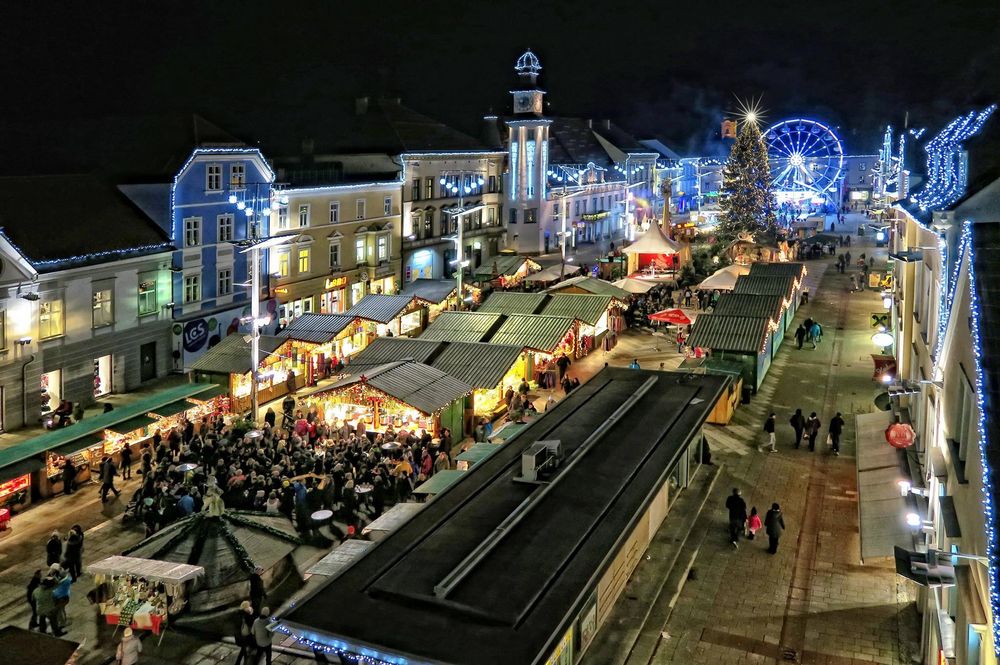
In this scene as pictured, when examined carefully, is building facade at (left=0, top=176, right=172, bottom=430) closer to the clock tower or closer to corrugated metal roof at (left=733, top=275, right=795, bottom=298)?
corrugated metal roof at (left=733, top=275, right=795, bottom=298)

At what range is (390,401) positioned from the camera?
25.7 m

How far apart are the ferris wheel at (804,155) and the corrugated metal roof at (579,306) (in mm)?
54268

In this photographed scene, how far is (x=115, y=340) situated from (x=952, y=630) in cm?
2744

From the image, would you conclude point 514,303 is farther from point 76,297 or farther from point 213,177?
point 76,297

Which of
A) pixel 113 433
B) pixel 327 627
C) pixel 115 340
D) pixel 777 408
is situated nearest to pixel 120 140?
pixel 115 340

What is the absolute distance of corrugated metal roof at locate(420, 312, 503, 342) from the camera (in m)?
33.4

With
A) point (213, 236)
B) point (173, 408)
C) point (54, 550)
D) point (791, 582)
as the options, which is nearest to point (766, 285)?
point (213, 236)

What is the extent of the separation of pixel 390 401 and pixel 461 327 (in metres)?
8.91

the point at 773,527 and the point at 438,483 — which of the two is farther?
the point at 438,483

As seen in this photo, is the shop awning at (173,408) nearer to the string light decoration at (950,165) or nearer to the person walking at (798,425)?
the person walking at (798,425)

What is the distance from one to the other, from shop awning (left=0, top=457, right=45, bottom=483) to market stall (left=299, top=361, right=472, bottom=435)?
284 inches

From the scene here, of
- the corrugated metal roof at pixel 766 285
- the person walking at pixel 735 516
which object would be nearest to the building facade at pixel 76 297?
the person walking at pixel 735 516

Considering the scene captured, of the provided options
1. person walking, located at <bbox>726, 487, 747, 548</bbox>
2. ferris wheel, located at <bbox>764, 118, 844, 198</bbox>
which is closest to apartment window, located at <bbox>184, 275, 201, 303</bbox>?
person walking, located at <bbox>726, 487, 747, 548</bbox>

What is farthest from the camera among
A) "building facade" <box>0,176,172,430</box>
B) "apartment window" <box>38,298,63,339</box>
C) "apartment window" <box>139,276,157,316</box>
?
"apartment window" <box>139,276,157,316</box>
